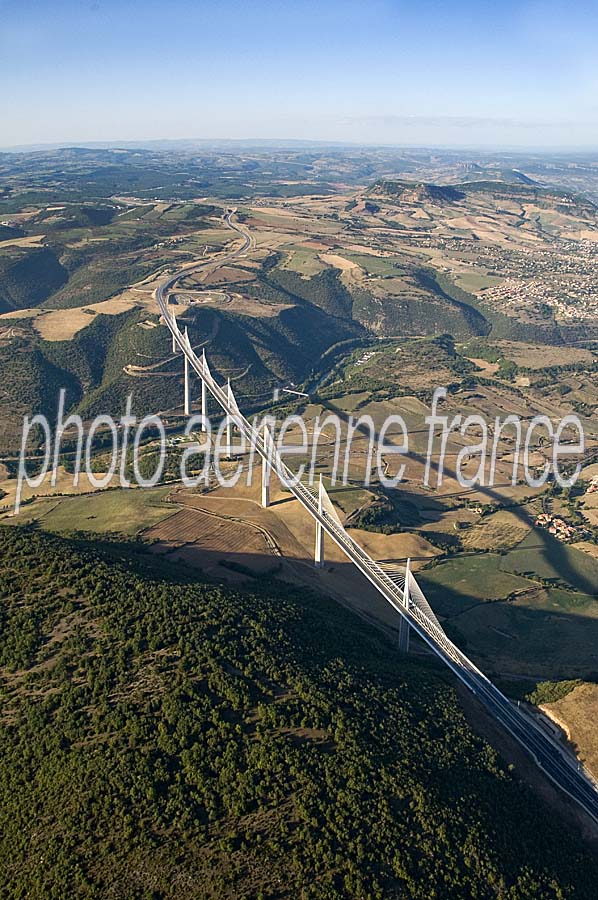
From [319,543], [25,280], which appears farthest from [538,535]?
[25,280]

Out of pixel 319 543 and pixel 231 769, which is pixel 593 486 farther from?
pixel 231 769

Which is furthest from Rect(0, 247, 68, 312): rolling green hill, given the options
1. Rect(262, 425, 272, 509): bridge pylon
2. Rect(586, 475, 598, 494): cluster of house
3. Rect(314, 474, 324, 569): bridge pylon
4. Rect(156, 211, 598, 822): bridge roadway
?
Rect(586, 475, 598, 494): cluster of house

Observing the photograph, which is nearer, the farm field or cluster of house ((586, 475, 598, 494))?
the farm field

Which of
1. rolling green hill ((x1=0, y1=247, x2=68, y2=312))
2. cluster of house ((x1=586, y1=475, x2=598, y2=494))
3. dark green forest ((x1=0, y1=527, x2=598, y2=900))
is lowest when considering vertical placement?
cluster of house ((x1=586, y1=475, x2=598, y2=494))

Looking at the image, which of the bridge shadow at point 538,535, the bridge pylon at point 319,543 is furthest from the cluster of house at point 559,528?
the bridge pylon at point 319,543

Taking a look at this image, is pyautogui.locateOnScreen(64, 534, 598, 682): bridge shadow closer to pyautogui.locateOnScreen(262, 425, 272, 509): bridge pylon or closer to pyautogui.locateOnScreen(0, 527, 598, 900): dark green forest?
pyautogui.locateOnScreen(0, 527, 598, 900): dark green forest

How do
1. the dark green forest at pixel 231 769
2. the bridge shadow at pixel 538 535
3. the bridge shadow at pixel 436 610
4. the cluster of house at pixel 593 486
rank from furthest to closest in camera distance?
the cluster of house at pixel 593 486
the bridge shadow at pixel 538 535
the bridge shadow at pixel 436 610
the dark green forest at pixel 231 769

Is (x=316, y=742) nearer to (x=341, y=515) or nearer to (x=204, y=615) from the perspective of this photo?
(x=204, y=615)

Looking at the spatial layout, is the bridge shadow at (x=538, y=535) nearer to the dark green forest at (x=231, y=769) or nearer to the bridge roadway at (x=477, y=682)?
the bridge roadway at (x=477, y=682)
